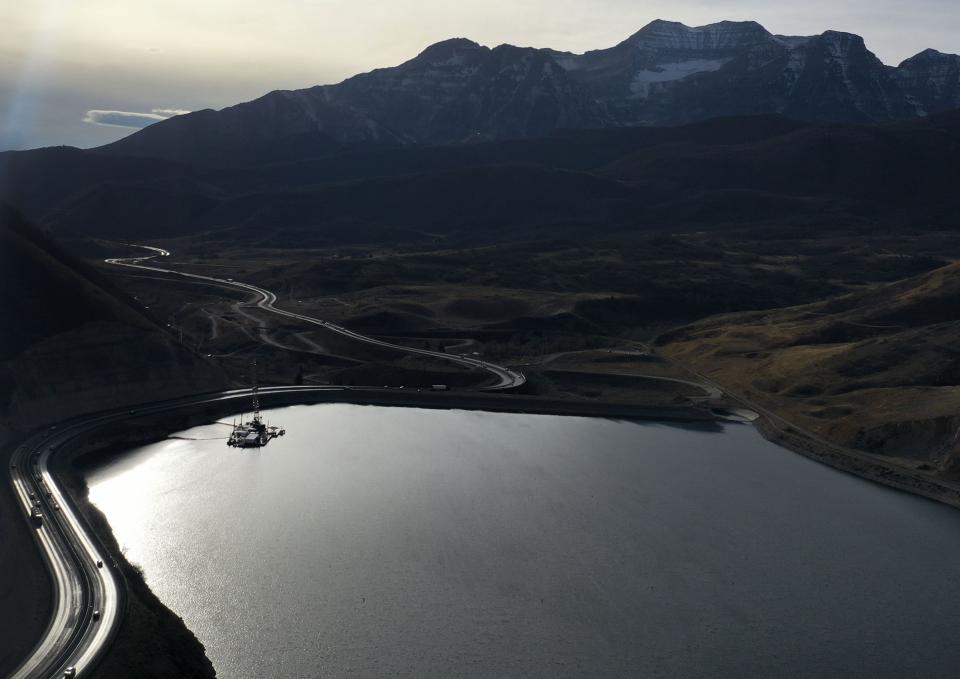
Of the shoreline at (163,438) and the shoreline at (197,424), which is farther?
the shoreline at (197,424)

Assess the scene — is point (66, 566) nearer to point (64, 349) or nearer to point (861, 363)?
point (64, 349)

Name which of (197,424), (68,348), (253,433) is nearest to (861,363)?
(253,433)

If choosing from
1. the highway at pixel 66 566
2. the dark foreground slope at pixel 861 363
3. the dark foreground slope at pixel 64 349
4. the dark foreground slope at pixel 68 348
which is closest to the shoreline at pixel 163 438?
the highway at pixel 66 566

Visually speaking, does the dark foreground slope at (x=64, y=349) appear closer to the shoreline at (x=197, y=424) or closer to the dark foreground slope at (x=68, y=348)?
the dark foreground slope at (x=68, y=348)

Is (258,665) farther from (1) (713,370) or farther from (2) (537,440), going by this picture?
(1) (713,370)

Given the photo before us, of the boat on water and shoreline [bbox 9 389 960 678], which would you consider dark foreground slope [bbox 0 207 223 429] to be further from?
the boat on water

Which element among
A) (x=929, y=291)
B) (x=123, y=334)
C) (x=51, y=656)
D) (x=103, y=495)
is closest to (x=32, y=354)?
(x=123, y=334)
